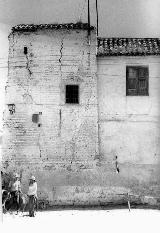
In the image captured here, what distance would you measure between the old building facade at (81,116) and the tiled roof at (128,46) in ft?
0.18

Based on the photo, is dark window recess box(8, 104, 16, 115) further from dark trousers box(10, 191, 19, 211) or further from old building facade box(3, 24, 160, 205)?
dark trousers box(10, 191, 19, 211)

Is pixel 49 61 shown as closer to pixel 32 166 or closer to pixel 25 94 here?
pixel 25 94

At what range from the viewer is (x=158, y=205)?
18750mm

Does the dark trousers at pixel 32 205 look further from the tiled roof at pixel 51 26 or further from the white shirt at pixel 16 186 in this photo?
the tiled roof at pixel 51 26

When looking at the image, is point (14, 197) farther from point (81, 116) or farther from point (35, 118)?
point (81, 116)

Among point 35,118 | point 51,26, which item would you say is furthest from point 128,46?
point 35,118

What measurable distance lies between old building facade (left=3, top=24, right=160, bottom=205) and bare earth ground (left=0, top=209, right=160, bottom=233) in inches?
70.9

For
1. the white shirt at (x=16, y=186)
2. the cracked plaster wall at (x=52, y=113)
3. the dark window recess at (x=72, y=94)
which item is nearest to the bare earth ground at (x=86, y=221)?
the white shirt at (x=16, y=186)

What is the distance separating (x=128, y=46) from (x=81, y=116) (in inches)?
174

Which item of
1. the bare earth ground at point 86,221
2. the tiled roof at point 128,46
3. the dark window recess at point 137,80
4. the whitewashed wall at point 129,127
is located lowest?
the bare earth ground at point 86,221

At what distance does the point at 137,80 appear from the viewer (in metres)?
19.8

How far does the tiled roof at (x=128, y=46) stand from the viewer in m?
19.5

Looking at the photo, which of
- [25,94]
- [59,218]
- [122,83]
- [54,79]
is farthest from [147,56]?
[59,218]

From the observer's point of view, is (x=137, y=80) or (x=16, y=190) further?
(x=137, y=80)
